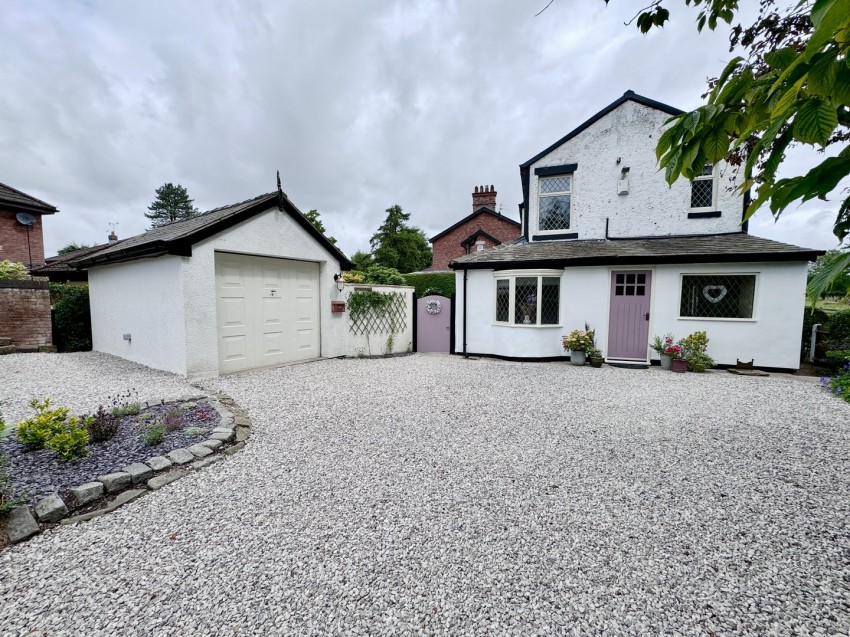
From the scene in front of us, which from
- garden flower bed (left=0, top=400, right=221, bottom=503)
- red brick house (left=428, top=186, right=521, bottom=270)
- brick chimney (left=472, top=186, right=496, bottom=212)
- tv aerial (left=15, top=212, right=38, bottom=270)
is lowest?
garden flower bed (left=0, top=400, right=221, bottom=503)

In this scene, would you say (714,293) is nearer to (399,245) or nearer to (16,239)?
(16,239)

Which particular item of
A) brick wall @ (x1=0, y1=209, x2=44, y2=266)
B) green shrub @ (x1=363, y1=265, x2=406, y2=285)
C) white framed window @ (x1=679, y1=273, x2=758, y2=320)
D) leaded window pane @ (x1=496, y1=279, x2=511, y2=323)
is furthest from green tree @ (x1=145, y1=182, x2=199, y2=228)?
white framed window @ (x1=679, y1=273, x2=758, y2=320)

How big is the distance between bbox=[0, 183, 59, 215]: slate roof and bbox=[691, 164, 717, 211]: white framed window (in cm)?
2366

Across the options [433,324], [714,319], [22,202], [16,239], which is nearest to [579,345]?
[714,319]

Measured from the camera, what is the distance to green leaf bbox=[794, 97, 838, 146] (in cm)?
103

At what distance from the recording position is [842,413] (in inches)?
207

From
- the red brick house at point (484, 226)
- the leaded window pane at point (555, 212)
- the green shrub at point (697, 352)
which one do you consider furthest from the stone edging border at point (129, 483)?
the red brick house at point (484, 226)

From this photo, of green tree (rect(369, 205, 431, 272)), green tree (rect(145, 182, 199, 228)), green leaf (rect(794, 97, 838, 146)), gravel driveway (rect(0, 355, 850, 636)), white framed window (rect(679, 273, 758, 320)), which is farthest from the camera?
green tree (rect(145, 182, 199, 228))

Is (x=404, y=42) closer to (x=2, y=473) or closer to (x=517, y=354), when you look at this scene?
(x=517, y=354)

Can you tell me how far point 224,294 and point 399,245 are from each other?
31.2 meters

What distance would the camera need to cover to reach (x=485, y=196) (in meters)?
23.7

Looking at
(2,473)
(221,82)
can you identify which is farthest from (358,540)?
(221,82)

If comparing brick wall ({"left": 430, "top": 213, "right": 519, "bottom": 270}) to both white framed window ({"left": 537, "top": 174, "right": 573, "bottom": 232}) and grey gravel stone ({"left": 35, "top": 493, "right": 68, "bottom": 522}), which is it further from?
grey gravel stone ({"left": 35, "top": 493, "right": 68, "bottom": 522})

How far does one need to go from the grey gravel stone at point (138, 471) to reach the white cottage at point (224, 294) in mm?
3709
